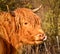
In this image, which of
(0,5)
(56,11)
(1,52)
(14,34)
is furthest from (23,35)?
(56,11)

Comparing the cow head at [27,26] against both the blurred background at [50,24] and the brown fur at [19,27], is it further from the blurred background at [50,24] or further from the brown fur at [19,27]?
the blurred background at [50,24]

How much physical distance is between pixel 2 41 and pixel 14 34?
427 millimetres

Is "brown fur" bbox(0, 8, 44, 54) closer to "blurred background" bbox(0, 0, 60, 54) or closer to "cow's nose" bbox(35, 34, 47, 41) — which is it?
"cow's nose" bbox(35, 34, 47, 41)

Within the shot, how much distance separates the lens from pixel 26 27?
7.16 metres

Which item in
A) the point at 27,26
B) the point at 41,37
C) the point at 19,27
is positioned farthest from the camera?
the point at 19,27

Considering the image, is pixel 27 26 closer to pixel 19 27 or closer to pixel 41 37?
pixel 19 27

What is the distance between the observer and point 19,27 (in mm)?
7246

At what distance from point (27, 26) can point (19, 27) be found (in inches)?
8.0

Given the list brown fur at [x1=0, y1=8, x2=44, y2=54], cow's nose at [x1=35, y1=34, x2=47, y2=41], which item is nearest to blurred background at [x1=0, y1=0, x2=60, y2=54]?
brown fur at [x1=0, y1=8, x2=44, y2=54]

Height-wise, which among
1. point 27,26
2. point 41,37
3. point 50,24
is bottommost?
point 50,24

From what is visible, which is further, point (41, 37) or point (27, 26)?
point (27, 26)

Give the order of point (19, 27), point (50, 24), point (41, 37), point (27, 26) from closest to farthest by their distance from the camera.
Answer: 1. point (41, 37)
2. point (27, 26)
3. point (19, 27)
4. point (50, 24)

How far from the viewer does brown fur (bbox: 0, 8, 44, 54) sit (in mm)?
7156

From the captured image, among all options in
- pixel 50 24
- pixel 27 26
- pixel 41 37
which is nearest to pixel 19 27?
pixel 27 26
